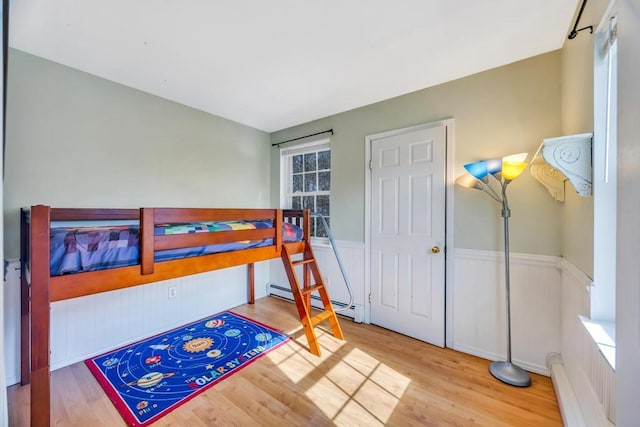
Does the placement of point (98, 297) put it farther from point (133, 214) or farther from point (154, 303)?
point (133, 214)

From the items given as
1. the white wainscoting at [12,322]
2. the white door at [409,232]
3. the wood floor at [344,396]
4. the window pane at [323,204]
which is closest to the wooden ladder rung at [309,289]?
the wood floor at [344,396]

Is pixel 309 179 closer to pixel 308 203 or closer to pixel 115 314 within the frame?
pixel 308 203

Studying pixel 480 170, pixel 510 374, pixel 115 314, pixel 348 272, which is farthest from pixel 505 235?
pixel 115 314

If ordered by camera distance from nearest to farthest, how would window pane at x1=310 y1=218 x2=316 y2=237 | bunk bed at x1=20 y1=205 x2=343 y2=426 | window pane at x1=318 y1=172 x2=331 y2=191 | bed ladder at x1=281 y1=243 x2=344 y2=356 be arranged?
bunk bed at x1=20 y1=205 x2=343 y2=426, bed ladder at x1=281 y1=243 x2=344 y2=356, window pane at x1=318 y1=172 x2=331 y2=191, window pane at x1=310 y1=218 x2=316 y2=237

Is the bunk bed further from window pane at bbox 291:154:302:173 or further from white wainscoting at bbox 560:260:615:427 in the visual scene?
white wainscoting at bbox 560:260:615:427

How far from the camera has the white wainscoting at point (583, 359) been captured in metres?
→ 1.02

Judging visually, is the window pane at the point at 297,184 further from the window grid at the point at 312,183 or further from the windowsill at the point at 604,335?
the windowsill at the point at 604,335

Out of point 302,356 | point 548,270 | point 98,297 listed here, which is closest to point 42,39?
point 98,297

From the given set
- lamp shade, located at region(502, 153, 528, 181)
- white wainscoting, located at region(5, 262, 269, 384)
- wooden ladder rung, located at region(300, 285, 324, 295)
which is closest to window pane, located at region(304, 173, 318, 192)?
wooden ladder rung, located at region(300, 285, 324, 295)

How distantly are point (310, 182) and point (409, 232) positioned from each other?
1.45 meters

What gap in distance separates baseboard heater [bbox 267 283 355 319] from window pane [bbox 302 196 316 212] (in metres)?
1.10

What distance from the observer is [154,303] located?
2.50 meters

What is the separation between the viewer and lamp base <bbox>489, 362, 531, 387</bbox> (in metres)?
1.76

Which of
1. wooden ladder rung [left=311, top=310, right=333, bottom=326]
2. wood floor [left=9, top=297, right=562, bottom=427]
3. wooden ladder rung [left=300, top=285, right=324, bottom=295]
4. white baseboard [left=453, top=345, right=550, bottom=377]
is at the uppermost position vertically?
wooden ladder rung [left=300, top=285, right=324, bottom=295]
